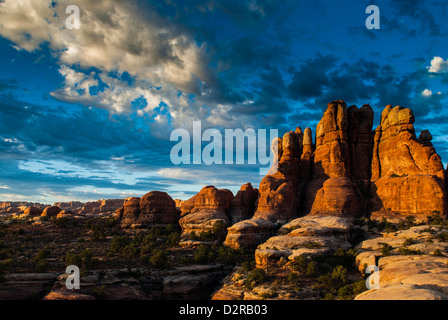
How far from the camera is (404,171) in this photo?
57.2 m

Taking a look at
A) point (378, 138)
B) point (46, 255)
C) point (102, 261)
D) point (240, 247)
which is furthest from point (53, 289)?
point (378, 138)

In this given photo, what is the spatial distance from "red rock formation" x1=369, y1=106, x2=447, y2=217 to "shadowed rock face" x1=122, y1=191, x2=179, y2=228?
4424cm

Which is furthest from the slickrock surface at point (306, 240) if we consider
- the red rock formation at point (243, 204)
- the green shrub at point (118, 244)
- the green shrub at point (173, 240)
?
the green shrub at point (118, 244)

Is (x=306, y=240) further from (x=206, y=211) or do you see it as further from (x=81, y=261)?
(x=81, y=261)

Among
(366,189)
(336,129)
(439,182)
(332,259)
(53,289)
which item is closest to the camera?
(53,289)

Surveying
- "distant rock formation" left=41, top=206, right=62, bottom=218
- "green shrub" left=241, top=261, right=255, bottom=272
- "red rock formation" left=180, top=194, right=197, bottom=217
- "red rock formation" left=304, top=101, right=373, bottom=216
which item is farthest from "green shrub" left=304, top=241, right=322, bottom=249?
"distant rock formation" left=41, top=206, right=62, bottom=218

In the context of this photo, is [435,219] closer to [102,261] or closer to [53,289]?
[102,261]

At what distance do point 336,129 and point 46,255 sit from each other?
205 ft

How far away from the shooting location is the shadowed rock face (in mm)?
62031

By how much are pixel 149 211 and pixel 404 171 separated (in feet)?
182

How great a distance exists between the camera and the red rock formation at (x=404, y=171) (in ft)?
163

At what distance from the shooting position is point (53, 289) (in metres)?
31.3

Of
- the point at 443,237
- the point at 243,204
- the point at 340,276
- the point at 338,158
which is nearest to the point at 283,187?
the point at 243,204

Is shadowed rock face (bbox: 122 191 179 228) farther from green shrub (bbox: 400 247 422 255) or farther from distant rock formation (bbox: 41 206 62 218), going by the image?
green shrub (bbox: 400 247 422 255)
